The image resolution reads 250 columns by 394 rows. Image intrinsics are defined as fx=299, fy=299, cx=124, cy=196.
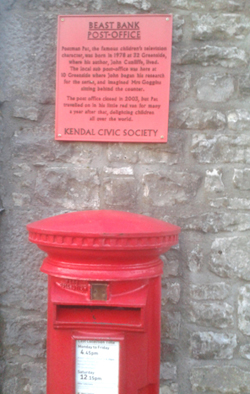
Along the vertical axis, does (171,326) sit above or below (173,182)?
below

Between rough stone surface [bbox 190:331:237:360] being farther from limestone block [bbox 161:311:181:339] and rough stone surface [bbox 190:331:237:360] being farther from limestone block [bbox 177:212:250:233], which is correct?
limestone block [bbox 177:212:250:233]

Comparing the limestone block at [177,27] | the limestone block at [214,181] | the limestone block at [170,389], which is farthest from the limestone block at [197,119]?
the limestone block at [170,389]

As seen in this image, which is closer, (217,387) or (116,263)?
(116,263)

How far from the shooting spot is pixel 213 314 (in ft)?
6.30

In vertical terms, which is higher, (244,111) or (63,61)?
(63,61)

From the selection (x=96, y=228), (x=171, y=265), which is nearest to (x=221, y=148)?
(x=171, y=265)

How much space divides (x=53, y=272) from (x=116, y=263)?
28 cm

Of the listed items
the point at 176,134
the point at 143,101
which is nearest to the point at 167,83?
the point at 143,101

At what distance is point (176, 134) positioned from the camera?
197cm

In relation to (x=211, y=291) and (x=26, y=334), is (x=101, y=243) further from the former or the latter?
(x=26, y=334)

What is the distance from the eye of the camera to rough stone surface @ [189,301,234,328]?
192 cm

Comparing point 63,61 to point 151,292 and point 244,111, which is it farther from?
point 151,292

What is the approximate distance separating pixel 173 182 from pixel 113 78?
78 centimetres

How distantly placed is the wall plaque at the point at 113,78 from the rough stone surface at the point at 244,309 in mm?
1108
